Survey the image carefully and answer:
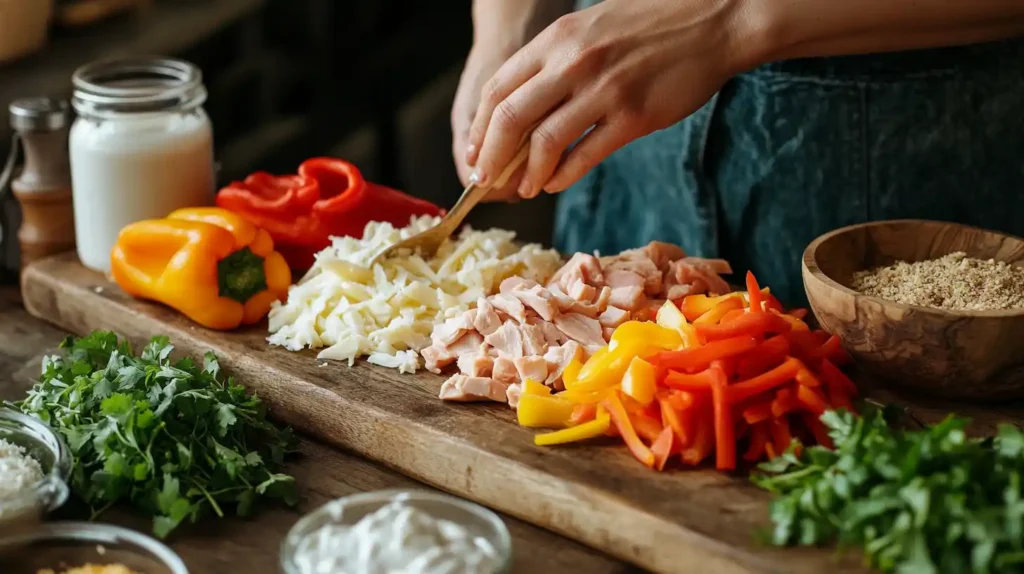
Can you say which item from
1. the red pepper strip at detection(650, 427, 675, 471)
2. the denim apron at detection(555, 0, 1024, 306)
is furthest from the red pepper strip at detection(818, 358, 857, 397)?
the denim apron at detection(555, 0, 1024, 306)

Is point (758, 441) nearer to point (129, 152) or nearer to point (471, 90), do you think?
point (471, 90)

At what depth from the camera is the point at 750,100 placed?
2770 mm

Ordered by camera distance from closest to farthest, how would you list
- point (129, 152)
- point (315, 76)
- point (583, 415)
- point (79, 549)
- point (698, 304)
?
point (79, 549) < point (583, 415) < point (698, 304) < point (129, 152) < point (315, 76)

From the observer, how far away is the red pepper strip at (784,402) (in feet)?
6.14

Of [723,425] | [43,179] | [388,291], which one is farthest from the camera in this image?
[43,179]

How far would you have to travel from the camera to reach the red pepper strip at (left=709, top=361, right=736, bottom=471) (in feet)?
6.04

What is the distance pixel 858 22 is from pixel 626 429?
40.4 inches

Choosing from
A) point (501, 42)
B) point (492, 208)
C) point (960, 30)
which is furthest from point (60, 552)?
point (492, 208)

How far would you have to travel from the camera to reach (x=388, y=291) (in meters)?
2.41

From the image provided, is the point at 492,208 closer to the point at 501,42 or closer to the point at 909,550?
the point at 501,42

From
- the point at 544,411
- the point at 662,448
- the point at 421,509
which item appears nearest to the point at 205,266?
the point at 544,411

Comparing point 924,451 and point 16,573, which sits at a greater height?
point 924,451

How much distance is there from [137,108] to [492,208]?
312 cm

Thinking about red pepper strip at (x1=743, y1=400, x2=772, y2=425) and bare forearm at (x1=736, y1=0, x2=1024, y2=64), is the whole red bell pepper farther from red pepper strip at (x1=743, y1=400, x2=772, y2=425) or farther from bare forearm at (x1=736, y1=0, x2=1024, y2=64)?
red pepper strip at (x1=743, y1=400, x2=772, y2=425)
